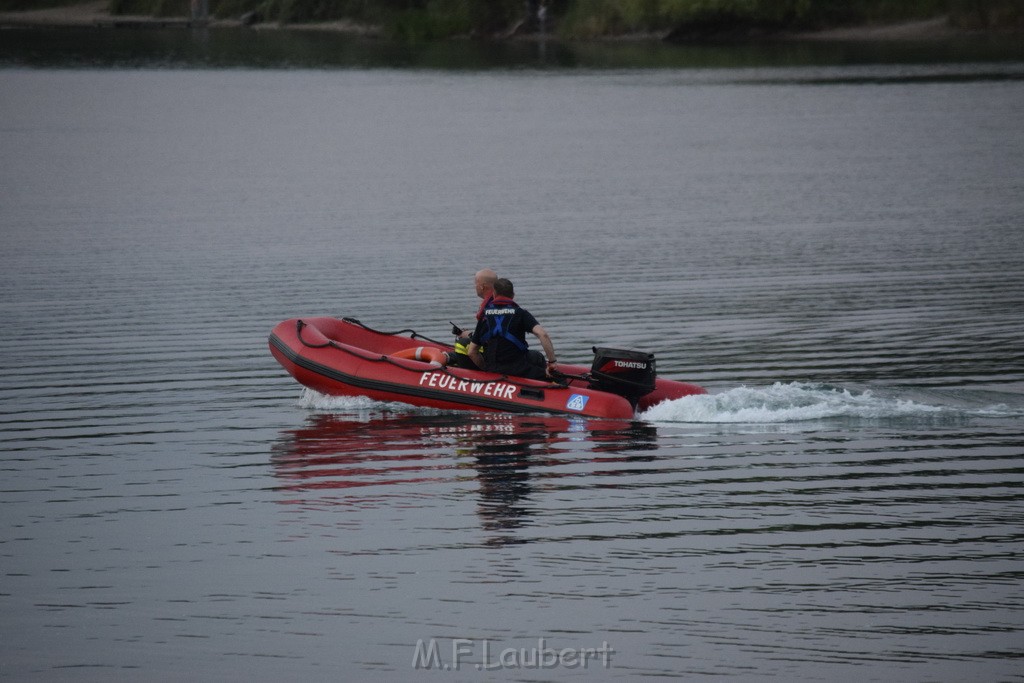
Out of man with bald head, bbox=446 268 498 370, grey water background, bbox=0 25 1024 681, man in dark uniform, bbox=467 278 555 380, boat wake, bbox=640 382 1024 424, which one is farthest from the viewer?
man with bald head, bbox=446 268 498 370

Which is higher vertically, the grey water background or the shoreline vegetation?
the shoreline vegetation

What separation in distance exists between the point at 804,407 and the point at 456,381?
306 cm

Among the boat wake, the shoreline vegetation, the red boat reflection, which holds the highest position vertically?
the shoreline vegetation

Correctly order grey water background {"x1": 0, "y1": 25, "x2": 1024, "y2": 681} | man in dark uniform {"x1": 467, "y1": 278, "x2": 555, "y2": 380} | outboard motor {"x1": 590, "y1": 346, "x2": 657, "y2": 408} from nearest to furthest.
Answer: grey water background {"x1": 0, "y1": 25, "x2": 1024, "y2": 681}
outboard motor {"x1": 590, "y1": 346, "x2": 657, "y2": 408}
man in dark uniform {"x1": 467, "y1": 278, "x2": 555, "y2": 380}

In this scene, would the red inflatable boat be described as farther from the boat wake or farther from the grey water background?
the boat wake

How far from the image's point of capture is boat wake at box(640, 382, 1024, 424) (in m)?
12.1

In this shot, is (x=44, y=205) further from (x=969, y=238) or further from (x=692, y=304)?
(x=969, y=238)

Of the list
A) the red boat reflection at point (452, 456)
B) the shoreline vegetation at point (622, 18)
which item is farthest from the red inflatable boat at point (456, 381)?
the shoreline vegetation at point (622, 18)

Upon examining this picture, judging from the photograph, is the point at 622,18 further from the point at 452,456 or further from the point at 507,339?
the point at 452,456

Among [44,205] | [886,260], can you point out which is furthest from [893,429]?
[44,205]

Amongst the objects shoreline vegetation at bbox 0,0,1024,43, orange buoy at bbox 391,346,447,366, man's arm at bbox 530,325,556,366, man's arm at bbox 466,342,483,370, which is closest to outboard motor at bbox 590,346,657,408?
man's arm at bbox 530,325,556,366

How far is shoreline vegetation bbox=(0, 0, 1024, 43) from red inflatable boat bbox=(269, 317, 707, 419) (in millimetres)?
62123

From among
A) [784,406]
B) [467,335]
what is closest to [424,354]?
[467,335]

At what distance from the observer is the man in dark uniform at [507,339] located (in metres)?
12.8
